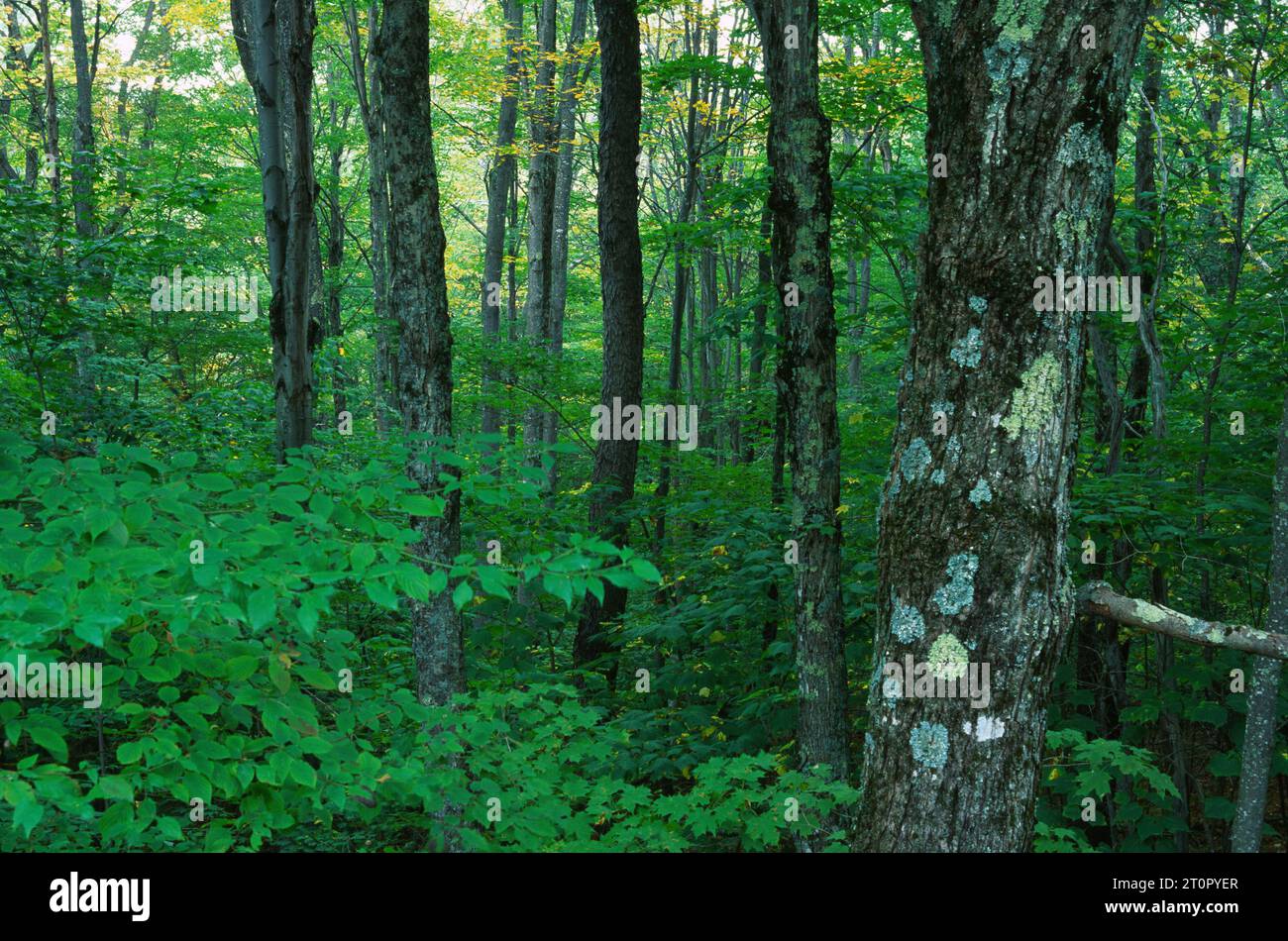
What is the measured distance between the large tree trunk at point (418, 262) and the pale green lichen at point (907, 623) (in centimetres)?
350

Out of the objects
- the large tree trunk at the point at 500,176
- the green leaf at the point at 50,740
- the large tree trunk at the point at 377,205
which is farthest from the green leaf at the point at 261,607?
the large tree trunk at the point at 500,176

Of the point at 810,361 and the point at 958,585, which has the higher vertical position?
the point at 810,361

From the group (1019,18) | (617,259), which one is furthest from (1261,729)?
(617,259)

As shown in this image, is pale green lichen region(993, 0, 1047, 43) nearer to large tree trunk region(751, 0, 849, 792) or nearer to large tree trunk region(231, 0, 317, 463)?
large tree trunk region(751, 0, 849, 792)

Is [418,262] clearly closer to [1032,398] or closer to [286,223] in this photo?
[286,223]

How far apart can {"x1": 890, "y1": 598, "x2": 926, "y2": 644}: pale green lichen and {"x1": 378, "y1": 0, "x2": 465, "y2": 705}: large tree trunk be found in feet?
11.5

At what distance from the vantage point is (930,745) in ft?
10.4

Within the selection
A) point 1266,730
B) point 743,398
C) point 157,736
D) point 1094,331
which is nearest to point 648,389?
point 743,398

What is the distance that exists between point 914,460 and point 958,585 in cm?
46

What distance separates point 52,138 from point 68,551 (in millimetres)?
15722

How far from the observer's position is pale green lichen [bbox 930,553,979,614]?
3.07 meters

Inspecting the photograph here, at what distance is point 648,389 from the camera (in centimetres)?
1330

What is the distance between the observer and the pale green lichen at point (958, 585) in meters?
3.07
